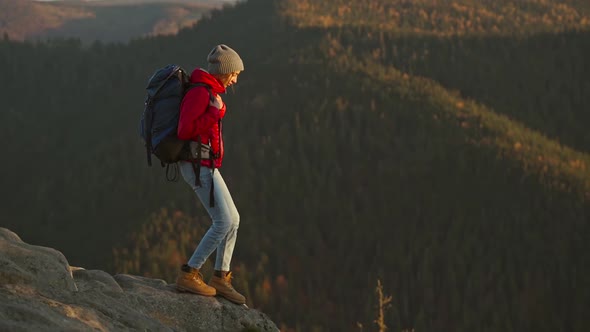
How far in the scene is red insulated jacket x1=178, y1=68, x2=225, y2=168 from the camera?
12.3 metres

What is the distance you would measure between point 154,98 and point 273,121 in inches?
5383

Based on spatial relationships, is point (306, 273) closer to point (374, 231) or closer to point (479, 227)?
point (374, 231)

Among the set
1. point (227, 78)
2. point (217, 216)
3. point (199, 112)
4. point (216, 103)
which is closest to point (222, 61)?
point (227, 78)

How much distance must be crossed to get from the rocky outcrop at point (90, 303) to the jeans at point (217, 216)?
70cm

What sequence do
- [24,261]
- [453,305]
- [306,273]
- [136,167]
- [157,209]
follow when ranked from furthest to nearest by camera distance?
[136,167] < [157,209] < [306,273] < [453,305] < [24,261]

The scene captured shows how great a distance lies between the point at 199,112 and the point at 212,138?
59cm

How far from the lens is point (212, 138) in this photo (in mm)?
12758

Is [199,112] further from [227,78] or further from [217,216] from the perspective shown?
[217,216]

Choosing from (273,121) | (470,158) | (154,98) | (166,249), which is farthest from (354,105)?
(154,98)

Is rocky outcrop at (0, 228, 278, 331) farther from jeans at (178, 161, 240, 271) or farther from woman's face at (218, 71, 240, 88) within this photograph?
woman's face at (218, 71, 240, 88)

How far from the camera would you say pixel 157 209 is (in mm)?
130625

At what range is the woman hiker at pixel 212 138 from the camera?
1234cm

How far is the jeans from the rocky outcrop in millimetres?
704

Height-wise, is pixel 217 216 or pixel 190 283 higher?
pixel 217 216
